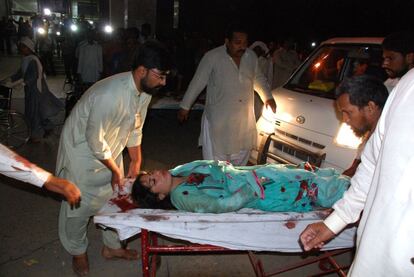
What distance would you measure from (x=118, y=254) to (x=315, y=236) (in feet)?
6.78

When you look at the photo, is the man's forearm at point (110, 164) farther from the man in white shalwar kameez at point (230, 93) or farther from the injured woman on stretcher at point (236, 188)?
the man in white shalwar kameez at point (230, 93)

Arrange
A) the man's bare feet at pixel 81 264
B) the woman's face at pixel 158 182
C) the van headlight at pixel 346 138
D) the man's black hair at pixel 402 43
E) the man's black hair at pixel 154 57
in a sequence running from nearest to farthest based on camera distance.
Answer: the man's black hair at pixel 154 57
the woman's face at pixel 158 182
the man's bare feet at pixel 81 264
the van headlight at pixel 346 138
the man's black hair at pixel 402 43

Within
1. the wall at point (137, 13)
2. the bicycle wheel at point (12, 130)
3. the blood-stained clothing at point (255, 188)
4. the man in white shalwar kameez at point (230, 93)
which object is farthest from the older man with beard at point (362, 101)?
the wall at point (137, 13)

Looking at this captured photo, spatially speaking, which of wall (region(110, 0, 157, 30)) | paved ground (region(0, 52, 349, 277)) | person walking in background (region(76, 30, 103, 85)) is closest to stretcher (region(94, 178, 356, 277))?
paved ground (region(0, 52, 349, 277))

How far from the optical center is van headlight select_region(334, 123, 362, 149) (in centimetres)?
336

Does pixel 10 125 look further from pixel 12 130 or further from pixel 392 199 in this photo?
pixel 392 199

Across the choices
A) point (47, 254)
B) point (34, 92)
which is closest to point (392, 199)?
point (47, 254)

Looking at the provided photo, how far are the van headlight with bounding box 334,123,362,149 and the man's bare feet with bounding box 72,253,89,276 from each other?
2600 millimetres

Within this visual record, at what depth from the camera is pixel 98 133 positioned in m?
2.55

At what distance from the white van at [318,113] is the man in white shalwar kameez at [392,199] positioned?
6.26 feet

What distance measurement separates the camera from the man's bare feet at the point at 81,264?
10.2ft

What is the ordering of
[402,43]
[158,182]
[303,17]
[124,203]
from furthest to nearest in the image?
[303,17]
[402,43]
[158,182]
[124,203]

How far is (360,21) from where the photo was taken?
20.8 metres

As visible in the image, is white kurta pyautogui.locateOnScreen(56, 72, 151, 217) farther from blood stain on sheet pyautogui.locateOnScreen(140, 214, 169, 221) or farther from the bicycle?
the bicycle
